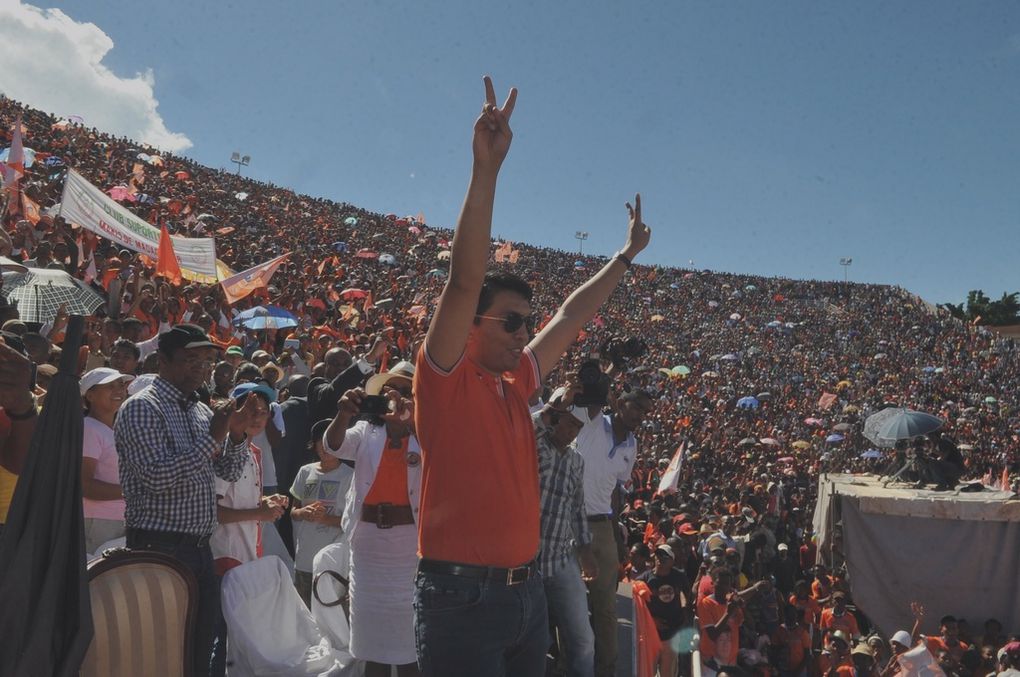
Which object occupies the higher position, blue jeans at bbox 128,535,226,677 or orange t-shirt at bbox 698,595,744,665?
blue jeans at bbox 128,535,226,677

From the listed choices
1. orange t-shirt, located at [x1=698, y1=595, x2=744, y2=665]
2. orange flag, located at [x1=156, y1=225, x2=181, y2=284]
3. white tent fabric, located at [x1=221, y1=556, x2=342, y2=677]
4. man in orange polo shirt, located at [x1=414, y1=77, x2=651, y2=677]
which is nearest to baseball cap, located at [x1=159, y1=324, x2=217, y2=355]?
white tent fabric, located at [x1=221, y1=556, x2=342, y2=677]

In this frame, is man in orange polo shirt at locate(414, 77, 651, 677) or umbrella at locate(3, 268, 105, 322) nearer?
man in orange polo shirt at locate(414, 77, 651, 677)

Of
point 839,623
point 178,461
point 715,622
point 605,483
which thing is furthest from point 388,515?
point 839,623

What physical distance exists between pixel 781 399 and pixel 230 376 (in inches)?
865

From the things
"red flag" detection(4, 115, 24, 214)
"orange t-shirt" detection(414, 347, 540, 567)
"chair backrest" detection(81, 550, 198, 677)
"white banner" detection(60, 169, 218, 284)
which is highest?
"red flag" detection(4, 115, 24, 214)

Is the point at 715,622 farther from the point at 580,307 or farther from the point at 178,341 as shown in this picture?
the point at 178,341

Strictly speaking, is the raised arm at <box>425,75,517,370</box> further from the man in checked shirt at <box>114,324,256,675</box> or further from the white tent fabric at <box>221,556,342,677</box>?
the white tent fabric at <box>221,556,342,677</box>

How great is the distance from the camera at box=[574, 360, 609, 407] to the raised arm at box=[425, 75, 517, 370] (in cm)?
187

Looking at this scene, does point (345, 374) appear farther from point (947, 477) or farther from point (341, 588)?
point (947, 477)

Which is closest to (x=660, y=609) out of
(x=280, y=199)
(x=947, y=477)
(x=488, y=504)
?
(x=488, y=504)

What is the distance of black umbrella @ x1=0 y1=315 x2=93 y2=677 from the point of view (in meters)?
1.87

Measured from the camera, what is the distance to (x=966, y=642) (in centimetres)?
713

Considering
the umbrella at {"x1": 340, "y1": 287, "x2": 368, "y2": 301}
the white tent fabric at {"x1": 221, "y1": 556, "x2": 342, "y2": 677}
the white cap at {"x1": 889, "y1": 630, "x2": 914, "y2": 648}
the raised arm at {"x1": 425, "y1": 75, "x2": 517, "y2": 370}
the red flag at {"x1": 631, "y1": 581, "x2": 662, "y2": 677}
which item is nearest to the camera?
the raised arm at {"x1": 425, "y1": 75, "x2": 517, "y2": 370}

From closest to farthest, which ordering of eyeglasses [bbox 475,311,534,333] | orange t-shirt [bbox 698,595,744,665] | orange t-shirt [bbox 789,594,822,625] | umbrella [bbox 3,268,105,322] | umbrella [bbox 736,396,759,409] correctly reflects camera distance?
1. eyeglasses [bbox 475,311,534,333]
2. orange t-shirt [bbox 698,595,744,665]
3. umbrella [bbox 3,268,105,322]
4. orange t-shirt [bbox 789,594,822,625]
5. umbrella [bbox 736,396,759,409]
